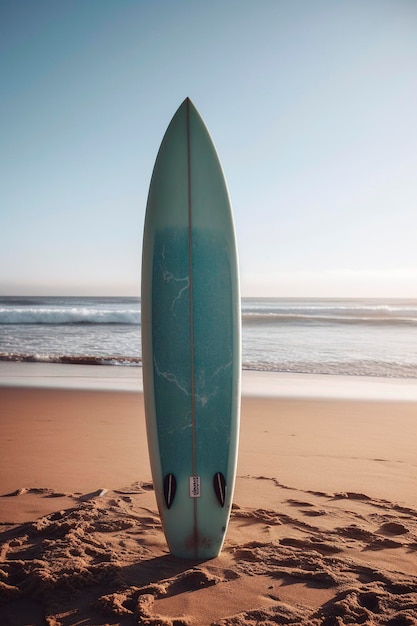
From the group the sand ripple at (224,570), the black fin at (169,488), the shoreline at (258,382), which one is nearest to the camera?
the sand ripple at (224,570)

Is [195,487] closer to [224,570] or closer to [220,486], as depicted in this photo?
[220,486]

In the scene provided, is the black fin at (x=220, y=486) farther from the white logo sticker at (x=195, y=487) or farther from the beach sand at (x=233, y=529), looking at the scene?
the beach sand at (x=233, y=529)

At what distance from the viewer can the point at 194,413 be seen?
2.85 meters

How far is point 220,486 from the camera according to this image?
2795 mm

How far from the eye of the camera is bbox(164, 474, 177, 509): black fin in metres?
2.76

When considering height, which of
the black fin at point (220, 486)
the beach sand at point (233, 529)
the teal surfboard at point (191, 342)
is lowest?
the beach sand at point (233, 529)

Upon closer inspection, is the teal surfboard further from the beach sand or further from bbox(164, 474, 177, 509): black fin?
the beach sand

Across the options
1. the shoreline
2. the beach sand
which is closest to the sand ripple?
the beach sand

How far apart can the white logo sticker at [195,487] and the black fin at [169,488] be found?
0.09m

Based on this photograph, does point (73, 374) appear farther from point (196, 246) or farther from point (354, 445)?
point (196, 246)

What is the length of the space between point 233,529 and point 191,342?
1169 mm

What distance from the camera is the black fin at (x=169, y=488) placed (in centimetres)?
276

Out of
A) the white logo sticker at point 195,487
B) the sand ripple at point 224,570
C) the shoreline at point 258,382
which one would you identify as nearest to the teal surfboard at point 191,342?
the white logo sticker at point 195,487

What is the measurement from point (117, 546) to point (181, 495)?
0.44 meters
